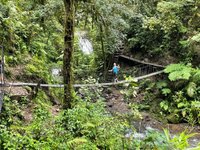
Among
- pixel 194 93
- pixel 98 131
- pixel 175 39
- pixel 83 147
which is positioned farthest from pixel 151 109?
pixel 83 147

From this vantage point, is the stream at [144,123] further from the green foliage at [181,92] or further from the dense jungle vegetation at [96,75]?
the green foliage at [181,92]

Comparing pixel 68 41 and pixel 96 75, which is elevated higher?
pixel 68 41

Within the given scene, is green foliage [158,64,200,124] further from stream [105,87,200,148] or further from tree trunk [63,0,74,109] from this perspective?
tree trunk [63,0,74,109]

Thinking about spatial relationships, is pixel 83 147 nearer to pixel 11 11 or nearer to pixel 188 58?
pixel 11 11

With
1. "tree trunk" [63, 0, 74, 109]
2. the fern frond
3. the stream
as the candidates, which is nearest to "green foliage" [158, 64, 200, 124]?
the fern frond

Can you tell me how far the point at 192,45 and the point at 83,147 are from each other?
8.98 metres

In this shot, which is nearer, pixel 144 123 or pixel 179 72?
pixel 144 123

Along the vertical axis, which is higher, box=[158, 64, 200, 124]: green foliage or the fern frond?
the fern frond

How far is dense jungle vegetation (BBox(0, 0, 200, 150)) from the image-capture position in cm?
504

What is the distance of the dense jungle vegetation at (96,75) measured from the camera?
5035 millimetres

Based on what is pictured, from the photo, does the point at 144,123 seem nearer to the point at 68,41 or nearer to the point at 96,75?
the point at 96,75

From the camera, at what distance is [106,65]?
1582 cm

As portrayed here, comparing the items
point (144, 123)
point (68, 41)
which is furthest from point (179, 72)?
point (68, 41)

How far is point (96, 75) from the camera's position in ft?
51.7
